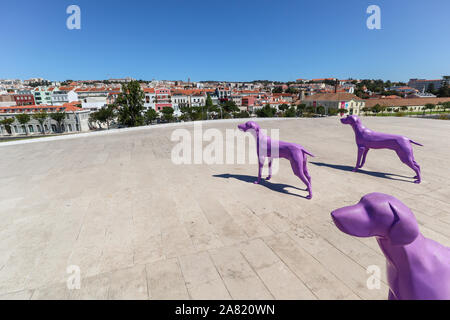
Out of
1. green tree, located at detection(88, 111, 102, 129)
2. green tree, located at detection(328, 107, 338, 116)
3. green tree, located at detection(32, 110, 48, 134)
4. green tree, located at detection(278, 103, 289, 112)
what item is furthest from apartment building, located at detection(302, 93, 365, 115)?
green tree, located at detection(32, 110, 48, 134)

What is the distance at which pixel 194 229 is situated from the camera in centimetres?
453

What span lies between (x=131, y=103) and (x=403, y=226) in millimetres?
40540

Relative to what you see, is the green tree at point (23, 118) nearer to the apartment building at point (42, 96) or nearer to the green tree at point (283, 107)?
the apartment building at point (42, 96)

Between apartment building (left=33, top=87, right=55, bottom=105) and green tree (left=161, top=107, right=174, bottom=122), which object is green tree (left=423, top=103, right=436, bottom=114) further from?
apartment building (left=33, top=87, right=55, bottom=105)

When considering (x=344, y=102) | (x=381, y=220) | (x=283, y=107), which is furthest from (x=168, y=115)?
(x=381, y=220)

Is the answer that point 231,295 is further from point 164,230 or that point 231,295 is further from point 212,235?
point 164,230

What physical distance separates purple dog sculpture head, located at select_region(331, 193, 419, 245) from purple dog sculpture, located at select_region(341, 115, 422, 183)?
5.98 m

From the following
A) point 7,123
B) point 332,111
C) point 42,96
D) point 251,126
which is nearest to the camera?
point 251,126

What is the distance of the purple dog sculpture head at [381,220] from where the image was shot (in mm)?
1784

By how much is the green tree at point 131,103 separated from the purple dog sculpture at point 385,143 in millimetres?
35996

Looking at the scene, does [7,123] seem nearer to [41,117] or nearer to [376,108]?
[41,117]

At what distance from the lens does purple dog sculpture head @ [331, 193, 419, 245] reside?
5.85 ft

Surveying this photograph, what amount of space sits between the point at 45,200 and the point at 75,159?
15.0 ft

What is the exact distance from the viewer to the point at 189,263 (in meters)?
3.59
